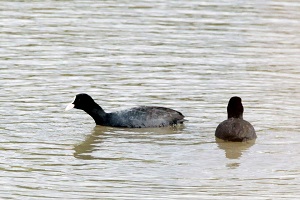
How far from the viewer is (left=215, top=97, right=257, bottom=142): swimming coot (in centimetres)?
1418

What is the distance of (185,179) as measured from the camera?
11742 mm

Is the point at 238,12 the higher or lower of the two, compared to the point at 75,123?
higher

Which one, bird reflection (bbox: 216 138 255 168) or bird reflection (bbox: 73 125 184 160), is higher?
bird reflection (bbox: 216 138 255 168)

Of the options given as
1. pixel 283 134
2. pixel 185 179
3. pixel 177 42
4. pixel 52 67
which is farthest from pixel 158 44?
pixel 185 179

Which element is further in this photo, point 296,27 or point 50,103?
point 296,27

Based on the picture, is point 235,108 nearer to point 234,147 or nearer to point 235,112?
point 235,112

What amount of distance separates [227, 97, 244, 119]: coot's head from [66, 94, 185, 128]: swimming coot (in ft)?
3.11

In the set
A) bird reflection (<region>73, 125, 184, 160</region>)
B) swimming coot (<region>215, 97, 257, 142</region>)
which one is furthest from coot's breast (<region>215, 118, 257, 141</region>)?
bird reflection (<region>73, 125, 184, 160</region>)

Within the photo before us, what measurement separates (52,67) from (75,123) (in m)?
3.54

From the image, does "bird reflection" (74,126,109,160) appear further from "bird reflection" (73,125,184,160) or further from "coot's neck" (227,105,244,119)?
"coot's neck" (227,105,244,119)

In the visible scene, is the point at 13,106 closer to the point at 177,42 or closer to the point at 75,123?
the point at 75,123

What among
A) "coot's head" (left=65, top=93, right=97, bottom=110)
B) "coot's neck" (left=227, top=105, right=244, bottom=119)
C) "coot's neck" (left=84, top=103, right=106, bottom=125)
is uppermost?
"coot's neck" (left=227, top=105, right=244, bottom=119)

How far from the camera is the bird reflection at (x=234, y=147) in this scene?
1354 cm

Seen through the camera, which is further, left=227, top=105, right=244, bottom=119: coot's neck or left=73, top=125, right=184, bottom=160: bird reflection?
left=227, top=105, right=244, bottom=119: coot's neck
